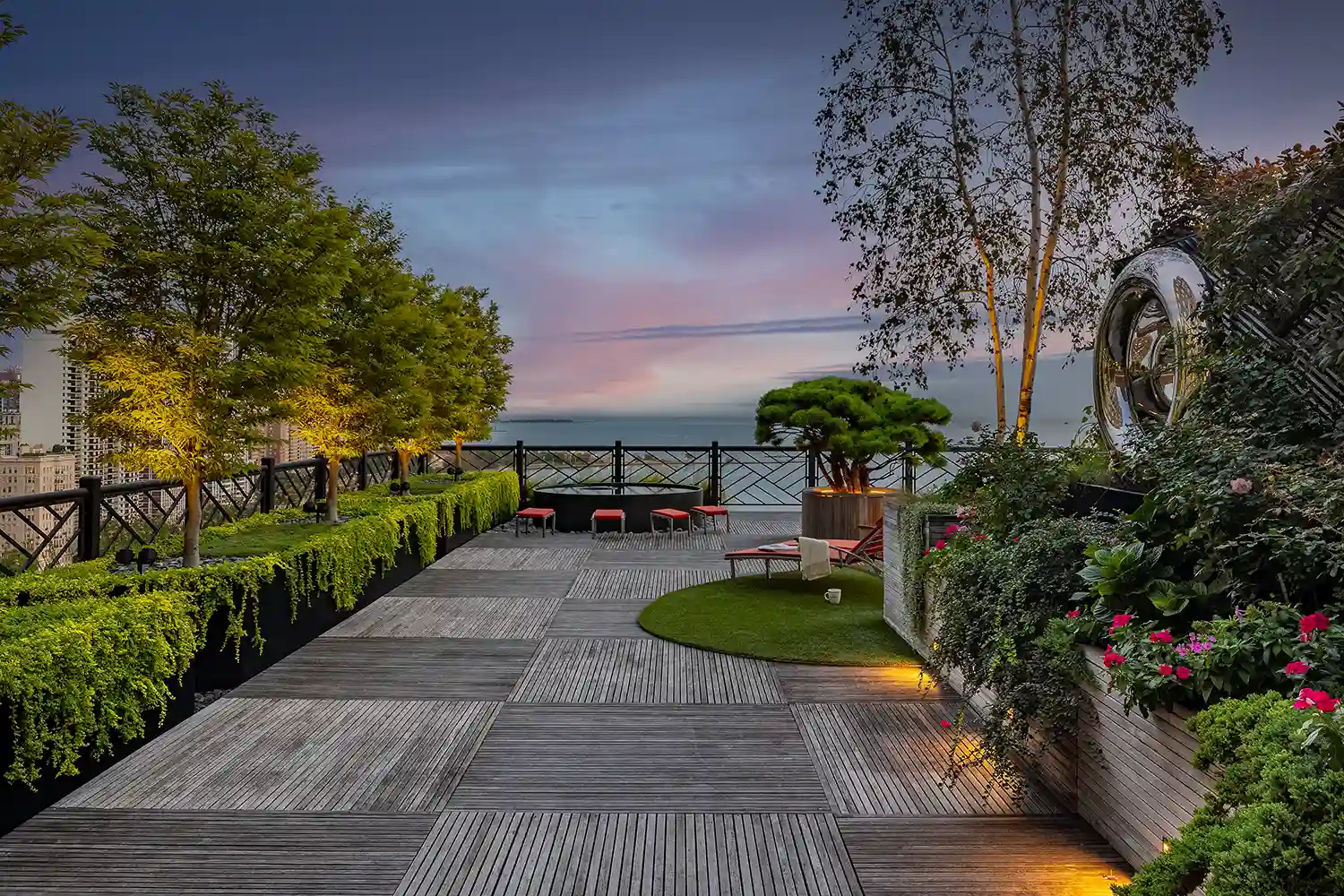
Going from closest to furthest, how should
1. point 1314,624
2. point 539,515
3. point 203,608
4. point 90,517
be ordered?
point 1314,624 < point 203,608 < point 90,517 < point 539,515

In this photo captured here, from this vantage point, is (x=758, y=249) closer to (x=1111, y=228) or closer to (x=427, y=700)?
(x=1111, y=228)

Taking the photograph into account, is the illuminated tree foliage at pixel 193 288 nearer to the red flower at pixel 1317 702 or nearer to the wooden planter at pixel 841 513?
the red flower at pixel 1317 702

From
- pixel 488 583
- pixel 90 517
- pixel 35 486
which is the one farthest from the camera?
pixel 488 583

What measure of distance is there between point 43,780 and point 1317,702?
403 centimetres

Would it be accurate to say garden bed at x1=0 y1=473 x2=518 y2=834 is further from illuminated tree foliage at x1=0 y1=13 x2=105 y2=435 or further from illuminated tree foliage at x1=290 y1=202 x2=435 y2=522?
illuminated tree foliage at x1=0 y1=13 x2=105 y2=435

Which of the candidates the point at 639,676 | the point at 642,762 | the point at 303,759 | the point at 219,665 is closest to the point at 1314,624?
the point at 642,762

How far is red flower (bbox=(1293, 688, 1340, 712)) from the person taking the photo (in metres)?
1.85

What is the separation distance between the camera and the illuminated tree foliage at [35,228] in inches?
133

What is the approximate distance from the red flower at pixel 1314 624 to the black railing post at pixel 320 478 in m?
8.49

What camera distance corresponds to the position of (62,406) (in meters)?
5.24

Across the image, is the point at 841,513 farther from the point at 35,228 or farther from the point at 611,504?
the point at 35,228

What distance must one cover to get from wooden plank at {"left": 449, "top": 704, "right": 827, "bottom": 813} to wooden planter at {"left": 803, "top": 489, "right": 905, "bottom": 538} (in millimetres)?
5969

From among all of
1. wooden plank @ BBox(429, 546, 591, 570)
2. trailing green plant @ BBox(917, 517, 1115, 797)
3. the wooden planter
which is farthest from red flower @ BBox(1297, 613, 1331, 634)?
the wooden planter

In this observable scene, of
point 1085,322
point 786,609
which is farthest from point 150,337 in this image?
point 1085,322
